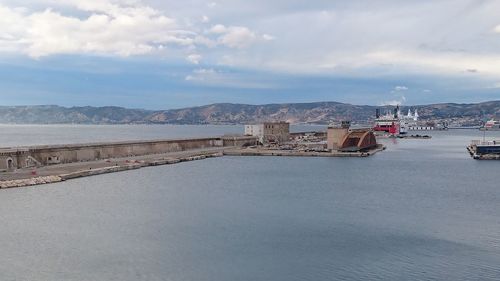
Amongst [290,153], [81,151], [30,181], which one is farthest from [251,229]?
[290,153]

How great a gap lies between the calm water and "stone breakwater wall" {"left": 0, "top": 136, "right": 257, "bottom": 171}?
6.53 meters

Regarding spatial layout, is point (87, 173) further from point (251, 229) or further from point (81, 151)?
point (251, 229)

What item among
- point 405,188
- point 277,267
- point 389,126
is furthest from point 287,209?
point 389,126

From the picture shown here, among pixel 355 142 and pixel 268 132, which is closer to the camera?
pixel 355 142

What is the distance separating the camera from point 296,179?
37.4m

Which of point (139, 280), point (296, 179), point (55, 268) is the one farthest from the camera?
point (296, 179)

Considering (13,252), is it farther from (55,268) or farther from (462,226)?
(462,226)

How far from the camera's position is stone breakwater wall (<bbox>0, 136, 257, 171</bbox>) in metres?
36.8

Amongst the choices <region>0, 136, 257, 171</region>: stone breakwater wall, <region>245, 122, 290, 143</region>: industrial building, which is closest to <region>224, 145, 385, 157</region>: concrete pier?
<region>0, 136, 257, 171</region>: stone breakwater wall

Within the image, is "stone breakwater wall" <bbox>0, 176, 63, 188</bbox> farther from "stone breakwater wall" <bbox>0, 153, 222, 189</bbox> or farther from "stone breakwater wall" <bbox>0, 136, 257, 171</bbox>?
"stone breakwater wall" <bbox>0, 136, 257, 171</bbox>

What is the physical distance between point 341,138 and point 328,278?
47.9 m

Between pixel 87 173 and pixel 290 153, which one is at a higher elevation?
pixel 87 173

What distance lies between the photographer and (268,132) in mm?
77375

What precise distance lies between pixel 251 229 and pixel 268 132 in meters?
57.0
